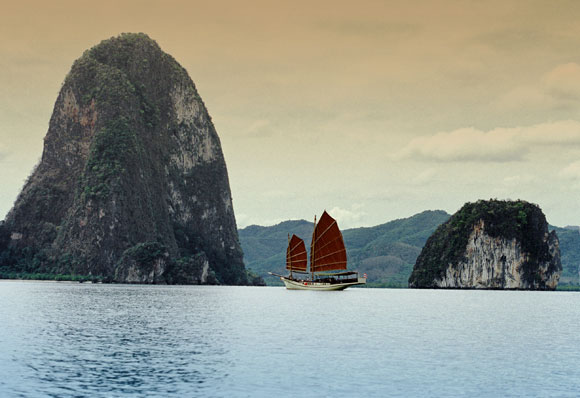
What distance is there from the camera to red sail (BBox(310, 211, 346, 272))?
11038 centimetres

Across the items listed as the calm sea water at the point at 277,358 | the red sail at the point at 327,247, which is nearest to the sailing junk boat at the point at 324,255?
the red sail at the point at 327,247

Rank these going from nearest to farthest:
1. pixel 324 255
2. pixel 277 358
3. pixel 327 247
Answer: pixel 277 358 → pixel 327 247 → pixel 324 255

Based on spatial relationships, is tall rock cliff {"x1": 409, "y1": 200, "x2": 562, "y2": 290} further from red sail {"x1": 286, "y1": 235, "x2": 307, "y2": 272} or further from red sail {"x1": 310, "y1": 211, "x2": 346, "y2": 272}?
red sail {"x1": 310, "y1": 211, "x2": 346, "y2": 272}

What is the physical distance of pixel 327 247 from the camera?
11594 cm

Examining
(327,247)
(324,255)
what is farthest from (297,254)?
(327,247)

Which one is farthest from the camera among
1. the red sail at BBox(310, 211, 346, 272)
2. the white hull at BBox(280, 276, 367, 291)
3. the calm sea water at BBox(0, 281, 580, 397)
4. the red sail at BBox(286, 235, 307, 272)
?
the red sail at BBox(286, 235, 307, 272)

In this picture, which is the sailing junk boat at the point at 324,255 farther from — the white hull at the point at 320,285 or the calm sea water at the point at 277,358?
the calm sea water at the point at 277,358

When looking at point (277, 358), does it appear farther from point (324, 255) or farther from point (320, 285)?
point (320, 285)

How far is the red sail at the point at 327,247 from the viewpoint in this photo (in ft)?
362

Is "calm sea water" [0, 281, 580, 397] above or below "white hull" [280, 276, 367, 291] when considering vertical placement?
below

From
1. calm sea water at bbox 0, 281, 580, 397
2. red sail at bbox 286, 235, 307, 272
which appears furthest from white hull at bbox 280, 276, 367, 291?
calm sea water at bbox 0, 281, 580, 397

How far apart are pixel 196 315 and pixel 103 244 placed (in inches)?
4915

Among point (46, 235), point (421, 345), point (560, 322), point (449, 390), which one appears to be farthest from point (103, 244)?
point (449, 390)

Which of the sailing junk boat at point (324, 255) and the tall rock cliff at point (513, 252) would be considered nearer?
the sailing junk boat at point (324, 255)
